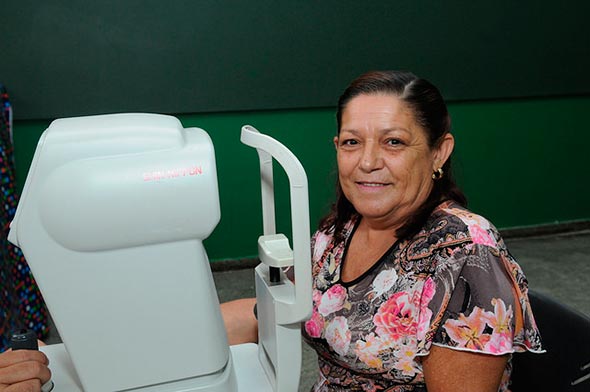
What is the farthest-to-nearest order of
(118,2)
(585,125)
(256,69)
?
(585,125) < (256,69) < (118,2)

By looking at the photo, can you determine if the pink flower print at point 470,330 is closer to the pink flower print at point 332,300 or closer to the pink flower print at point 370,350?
the pink flower print at point 370,350

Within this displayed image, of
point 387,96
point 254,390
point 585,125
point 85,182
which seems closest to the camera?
point 85,182

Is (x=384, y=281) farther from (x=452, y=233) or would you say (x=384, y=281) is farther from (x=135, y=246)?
(x=135, y=246)

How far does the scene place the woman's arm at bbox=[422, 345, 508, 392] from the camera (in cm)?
107

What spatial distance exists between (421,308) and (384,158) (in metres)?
0.31

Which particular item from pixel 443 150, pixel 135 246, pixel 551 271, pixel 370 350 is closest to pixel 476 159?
pixel 551 271

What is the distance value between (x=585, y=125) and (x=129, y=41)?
9.08 ft

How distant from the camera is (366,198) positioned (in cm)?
127

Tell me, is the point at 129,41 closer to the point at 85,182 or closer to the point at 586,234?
the point at 85,182

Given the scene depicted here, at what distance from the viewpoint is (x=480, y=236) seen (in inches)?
44.4

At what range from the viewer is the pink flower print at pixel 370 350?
1186 millimetres

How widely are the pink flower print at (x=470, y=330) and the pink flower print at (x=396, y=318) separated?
9cm

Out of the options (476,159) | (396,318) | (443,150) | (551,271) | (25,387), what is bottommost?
(551,271)

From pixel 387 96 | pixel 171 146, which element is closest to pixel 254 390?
pixel 171 146
